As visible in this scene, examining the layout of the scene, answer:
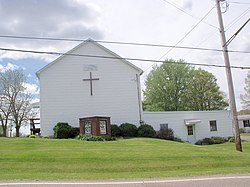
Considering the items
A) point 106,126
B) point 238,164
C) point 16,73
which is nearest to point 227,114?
point 106,126

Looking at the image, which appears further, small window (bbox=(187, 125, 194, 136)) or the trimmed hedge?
small window (bbox=(187, 125, 194, 136))

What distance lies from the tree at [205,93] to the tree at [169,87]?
2.26 metres

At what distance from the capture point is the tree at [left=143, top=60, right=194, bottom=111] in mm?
56500

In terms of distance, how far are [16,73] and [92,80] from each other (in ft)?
50.7

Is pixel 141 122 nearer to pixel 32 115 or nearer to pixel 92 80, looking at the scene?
pixel 92 80

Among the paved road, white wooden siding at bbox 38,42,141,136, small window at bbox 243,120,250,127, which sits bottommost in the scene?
the paved road

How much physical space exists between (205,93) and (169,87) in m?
8.02

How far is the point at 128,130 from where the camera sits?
29.5 m

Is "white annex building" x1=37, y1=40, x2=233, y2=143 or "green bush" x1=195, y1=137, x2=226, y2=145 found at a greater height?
"white annex building" x1=37, y1=40, x2=233, y2=143

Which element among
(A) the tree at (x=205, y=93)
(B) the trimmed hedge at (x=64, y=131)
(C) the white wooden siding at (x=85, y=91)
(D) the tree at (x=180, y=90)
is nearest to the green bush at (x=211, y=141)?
(C) the white wooden siding at (x=85, y=91)

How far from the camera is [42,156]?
585 inches

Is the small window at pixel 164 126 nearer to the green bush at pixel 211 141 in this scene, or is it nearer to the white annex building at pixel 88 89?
the white annex building at pixel 88 89

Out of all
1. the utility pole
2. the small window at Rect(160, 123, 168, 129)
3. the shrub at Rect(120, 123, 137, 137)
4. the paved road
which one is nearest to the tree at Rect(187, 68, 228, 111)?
the small window at Rect(160, 123, 168, 129)

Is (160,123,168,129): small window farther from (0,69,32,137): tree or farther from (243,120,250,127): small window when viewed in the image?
(243,120,250,127): small window
